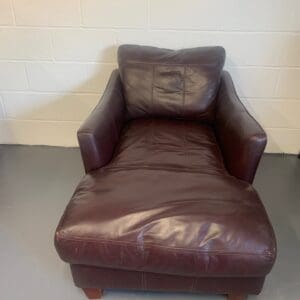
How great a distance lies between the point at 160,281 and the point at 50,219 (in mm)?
773

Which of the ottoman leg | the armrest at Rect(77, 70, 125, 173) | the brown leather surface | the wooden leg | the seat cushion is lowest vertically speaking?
the wooden leg

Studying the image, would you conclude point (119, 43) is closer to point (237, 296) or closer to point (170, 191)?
point (170, 191)

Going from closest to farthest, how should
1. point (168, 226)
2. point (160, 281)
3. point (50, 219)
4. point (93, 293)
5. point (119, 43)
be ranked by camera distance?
1. point (168, 226)
2. point (160, 281)
3. point (93, 293)
4. point (50, 219)
5. point (119, 43)

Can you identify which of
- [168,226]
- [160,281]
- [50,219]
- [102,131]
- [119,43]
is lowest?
[50,219]

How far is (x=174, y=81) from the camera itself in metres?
1.82

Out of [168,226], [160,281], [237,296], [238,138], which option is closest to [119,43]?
[238,138]

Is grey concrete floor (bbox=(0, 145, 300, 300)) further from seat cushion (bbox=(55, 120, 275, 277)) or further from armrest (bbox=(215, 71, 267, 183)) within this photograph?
armrest (bbox=(215, 71, 267, 183))

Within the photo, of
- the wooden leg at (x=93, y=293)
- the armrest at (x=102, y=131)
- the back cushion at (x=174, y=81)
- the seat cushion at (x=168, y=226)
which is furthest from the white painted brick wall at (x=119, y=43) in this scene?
the wooden leg at (x=93, y=293)

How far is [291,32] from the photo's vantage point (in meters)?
1.96

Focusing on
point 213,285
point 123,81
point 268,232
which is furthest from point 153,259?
point 123,81

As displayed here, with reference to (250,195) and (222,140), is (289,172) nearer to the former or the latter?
(222,140)

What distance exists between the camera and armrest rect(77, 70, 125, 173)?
1422mm

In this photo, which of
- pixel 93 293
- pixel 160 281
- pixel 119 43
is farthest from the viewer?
pixel 119 43

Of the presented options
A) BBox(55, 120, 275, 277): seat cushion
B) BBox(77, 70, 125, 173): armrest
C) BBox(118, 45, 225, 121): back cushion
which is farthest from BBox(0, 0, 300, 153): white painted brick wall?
BBox(55, 120, 275, 277): seat cushion
